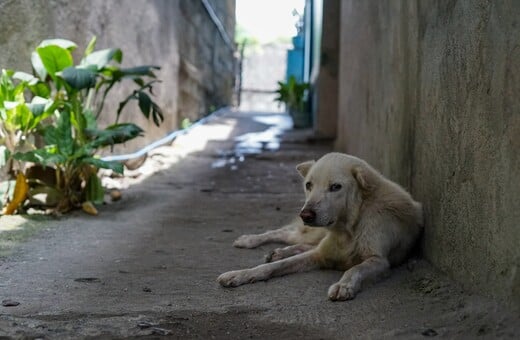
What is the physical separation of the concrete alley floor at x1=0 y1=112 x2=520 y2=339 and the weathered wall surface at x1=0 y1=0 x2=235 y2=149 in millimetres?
1467

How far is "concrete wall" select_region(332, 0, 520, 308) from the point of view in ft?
6.21

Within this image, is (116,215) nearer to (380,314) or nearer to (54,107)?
(54,107)

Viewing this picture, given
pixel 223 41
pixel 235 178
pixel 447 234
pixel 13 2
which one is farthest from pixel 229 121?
pixel 447 234

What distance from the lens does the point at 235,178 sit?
6406 millimetres

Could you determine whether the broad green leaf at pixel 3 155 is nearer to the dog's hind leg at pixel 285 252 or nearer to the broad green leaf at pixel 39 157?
the broad green leaf at pixel 39 157

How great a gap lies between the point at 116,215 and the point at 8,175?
82 cm

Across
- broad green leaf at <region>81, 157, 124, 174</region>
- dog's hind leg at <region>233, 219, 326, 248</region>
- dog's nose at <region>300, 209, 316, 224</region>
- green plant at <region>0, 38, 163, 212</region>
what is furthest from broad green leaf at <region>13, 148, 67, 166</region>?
dog's nose at <region>300, 209, 316, 224</region>

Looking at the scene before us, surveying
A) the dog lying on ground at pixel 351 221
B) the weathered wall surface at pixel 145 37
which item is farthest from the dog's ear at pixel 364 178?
the weathered wall surface at pixel 145 37

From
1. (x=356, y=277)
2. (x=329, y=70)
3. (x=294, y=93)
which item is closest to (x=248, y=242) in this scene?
(x=356, y=277)

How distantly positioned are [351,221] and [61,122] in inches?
94.7

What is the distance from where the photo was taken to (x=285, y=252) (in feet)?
10.5

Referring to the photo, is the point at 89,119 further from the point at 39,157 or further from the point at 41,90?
the point at 39,157

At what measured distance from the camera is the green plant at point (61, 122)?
4.10 metres

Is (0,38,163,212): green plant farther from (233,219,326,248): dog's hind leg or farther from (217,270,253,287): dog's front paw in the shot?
(217,270,253,287): dog's front paw
